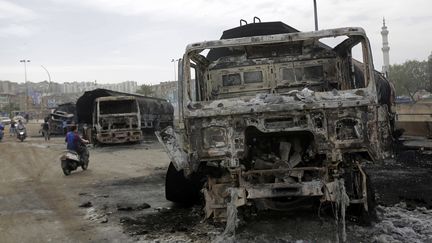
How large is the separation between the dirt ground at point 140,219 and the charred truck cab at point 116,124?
10.1 m

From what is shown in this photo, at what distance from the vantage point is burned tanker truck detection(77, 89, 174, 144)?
21.3 m

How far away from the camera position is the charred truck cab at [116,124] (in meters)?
21.2

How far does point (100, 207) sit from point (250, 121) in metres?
3.59

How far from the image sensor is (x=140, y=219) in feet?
22.3

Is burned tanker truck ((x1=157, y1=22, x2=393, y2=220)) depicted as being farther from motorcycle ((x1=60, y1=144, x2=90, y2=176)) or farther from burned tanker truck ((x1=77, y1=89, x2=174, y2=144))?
burned tanker truck ((x1=77, y1=89, x2=174, y2=144))

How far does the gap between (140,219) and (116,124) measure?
1561cm

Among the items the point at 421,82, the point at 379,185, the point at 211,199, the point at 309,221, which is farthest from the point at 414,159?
the point at 421,82

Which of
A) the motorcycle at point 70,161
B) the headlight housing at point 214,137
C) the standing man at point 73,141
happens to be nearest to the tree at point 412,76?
the standing man at point 73,141

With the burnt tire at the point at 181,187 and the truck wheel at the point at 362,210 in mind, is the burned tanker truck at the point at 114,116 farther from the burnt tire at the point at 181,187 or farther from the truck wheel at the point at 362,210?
the truck wheel at the point at 362,210

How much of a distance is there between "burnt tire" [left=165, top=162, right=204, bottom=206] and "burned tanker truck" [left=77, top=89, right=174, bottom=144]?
46.6ft

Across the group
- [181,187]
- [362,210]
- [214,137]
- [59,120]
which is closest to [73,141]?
[181,187]

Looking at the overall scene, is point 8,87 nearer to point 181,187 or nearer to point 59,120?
point 59,120

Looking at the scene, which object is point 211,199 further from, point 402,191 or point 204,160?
point 402,191

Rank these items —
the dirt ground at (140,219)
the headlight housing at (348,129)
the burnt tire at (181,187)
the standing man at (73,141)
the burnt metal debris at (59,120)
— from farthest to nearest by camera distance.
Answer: the burnt metal debris at (59,120) < the standing man at (73,141) < the burnt tire at (181,187) < the dirt ground at (140,219) < the headlight housing at (348,129)
